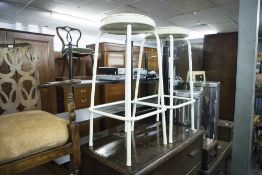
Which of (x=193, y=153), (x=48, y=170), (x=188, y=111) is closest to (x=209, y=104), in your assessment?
(x=188, y=111)

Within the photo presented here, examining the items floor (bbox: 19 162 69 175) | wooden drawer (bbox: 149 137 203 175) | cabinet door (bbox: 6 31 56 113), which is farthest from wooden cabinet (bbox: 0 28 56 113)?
wooden drawer (bbox: 149 137 203 175)

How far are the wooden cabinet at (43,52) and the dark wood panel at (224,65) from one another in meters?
3.15

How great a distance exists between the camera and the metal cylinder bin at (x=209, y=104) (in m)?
2.23

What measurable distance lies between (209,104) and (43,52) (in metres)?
2.46

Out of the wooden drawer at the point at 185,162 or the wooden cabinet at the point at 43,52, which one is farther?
the wooden cabinet at the point at 43,52

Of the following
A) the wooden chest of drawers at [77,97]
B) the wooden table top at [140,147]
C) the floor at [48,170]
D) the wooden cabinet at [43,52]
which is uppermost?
the wooden cabinet at [43,52]

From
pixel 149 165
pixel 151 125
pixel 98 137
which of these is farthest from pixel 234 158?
pixel 98 137

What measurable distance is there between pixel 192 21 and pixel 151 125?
172 inches

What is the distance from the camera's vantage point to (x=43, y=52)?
2578mm

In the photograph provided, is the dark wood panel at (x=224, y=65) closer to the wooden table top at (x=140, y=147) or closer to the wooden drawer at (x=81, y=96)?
the wooden table top at (x=140, y=147)

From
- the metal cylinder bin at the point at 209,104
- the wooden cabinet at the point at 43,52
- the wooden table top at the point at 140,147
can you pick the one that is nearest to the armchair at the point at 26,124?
the wooden table top at the point at 140,147

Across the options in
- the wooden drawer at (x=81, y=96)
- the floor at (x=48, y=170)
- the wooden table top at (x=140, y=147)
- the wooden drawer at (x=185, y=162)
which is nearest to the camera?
the wooden table top at (x=140, y=147)

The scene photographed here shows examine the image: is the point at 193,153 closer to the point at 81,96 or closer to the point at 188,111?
Result: the point at 188,111

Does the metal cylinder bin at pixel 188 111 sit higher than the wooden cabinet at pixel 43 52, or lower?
lower
